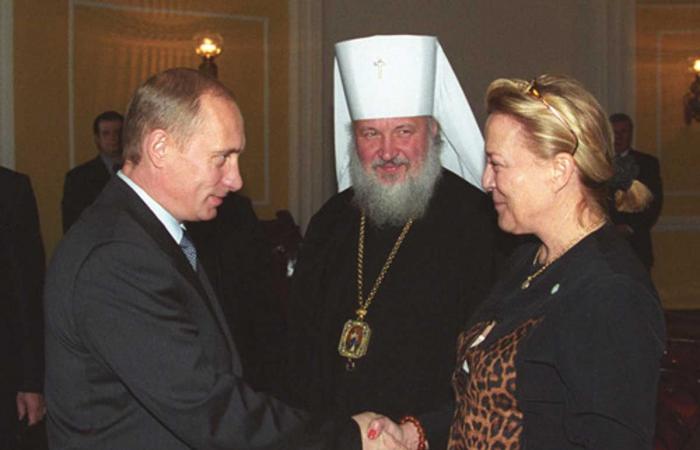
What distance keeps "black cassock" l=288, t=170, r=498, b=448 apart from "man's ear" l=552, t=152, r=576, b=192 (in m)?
1.06

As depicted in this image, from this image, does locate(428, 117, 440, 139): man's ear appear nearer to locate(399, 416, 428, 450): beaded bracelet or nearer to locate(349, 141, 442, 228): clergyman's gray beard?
locate(349, 141, 442, 228): clergyman's gray beard

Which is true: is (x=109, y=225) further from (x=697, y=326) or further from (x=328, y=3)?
(x=328, y=3)

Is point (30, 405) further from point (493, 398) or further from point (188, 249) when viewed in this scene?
point (493, 398)

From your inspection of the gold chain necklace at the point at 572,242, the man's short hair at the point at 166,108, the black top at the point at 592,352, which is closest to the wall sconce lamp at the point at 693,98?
the gold chain necklace at the point at 572,242

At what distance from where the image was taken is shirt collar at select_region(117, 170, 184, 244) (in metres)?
2.27

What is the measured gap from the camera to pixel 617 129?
7656mm

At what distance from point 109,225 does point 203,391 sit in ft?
1.29

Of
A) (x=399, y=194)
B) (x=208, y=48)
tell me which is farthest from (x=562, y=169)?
(x=208, y=48)

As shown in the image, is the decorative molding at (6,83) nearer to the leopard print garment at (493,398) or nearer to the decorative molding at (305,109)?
the decorative molding at (305,109)

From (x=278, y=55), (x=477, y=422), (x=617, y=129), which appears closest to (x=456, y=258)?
(x=477, y=422)

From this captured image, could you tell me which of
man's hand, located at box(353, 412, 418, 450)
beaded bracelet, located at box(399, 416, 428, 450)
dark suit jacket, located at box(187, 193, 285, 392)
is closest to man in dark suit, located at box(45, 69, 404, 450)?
man's hand, located at box(353, 412, 418, 450)

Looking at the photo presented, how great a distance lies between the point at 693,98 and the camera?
10.1 meters

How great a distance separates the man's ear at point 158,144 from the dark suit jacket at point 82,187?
4393 mm

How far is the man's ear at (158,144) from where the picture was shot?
2.24 m
